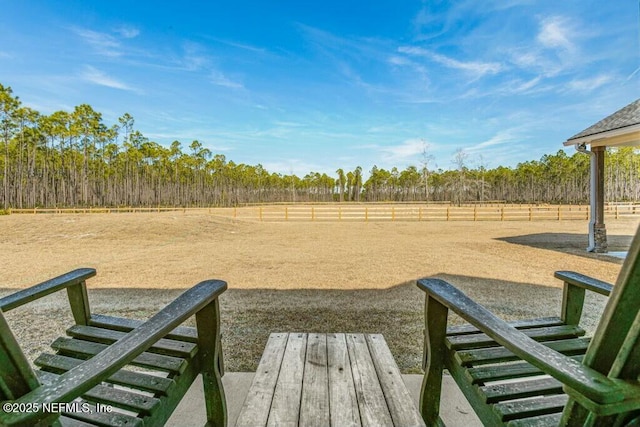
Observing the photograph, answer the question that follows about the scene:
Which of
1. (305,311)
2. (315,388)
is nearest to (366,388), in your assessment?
(315,388)

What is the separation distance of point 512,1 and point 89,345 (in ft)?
17.3

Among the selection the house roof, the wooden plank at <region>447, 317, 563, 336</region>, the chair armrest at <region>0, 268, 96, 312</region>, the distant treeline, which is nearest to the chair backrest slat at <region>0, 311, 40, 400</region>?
the chair armrest at <region>0, 268, 96, 312</region>

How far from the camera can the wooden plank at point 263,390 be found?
40.4 inches

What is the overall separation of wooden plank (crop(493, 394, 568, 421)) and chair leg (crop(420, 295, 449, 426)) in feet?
1.10

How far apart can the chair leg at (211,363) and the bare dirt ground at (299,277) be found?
0.95 meters

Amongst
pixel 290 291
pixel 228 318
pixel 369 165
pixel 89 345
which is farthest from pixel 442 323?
pixel 369 165

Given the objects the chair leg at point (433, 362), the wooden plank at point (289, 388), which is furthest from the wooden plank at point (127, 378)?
the chair leg at point (433, 362)

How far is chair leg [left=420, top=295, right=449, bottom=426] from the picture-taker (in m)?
1.32

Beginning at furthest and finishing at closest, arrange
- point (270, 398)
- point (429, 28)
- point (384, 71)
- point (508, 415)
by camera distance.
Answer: point (384, 71) < point (429, 28) < point (270, 398) < point (508, 415)

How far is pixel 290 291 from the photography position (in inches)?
159

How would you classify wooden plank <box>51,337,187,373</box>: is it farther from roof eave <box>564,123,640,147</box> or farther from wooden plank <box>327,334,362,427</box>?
roof eave <box>564,123,640,147</box>

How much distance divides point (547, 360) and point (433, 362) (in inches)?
32.1

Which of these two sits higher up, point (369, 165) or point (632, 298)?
point (369, 165)

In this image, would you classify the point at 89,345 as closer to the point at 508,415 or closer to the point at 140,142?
the point at 508,415
